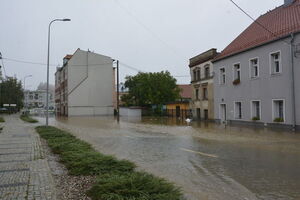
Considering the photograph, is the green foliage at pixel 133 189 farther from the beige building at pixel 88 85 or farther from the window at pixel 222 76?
the beige building at pixel 88 85

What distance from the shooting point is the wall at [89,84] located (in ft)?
201

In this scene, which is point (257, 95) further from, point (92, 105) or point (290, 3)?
point (92, 105)

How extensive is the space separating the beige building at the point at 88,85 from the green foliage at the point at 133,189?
56.9 m

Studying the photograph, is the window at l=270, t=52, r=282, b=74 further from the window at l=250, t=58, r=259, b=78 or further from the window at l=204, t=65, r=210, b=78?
the window at l=204, t=65, r=210, b=78

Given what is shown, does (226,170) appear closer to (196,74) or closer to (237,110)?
(237,110)

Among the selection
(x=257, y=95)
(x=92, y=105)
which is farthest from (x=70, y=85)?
(x=257, y=95)

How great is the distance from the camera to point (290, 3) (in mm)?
27250

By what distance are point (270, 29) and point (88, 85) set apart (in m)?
43.5

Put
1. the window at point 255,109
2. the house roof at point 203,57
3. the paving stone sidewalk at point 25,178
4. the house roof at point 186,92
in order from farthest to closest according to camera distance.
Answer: the house roof at point 186,92, the house roof at point 203,57, the window at point 255,109, the paving stone sidewalk at point 25,178

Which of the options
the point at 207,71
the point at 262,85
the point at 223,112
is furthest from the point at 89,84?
the point at 262,85

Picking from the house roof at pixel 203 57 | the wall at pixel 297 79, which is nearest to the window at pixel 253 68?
the wall at pixel 297 79

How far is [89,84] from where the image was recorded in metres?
62.4

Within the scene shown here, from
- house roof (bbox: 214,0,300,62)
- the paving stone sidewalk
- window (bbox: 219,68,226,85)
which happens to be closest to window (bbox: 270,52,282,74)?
house roof (bbox: 214,0,300,62)

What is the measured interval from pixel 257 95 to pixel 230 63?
550 centimetres
